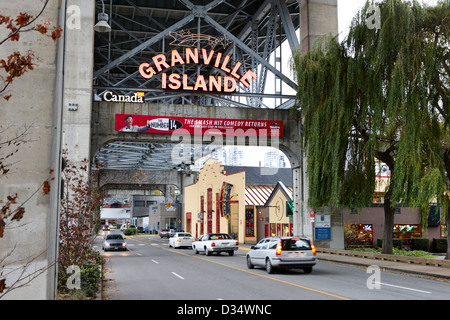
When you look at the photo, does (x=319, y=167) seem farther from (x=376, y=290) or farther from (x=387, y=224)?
(x=376, y=290)

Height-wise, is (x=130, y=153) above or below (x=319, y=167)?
above

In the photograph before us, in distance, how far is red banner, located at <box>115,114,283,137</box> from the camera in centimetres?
3111

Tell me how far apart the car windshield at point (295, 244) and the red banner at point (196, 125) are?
549 inches

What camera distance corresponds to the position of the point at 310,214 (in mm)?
32188

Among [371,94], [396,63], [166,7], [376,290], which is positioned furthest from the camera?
[166,7]

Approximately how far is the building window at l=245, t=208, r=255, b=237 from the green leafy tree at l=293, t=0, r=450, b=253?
79.7 ft

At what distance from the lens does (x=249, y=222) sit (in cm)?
5075

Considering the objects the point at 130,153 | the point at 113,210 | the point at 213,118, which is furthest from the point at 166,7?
the point at 113,210

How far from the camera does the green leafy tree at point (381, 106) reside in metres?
21.0

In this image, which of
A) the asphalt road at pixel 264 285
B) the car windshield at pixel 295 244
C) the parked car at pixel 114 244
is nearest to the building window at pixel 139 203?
the parked car at pixel 114 244

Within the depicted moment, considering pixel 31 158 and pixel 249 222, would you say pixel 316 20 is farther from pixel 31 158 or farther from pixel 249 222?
pixel 31 158

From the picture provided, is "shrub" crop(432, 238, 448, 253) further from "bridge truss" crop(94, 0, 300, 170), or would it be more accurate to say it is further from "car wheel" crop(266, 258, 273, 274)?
"car wheel" crop(266, 258, 273, 274)

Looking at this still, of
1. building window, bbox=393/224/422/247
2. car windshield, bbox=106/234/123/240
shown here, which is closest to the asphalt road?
car windshield, bbox=106/234/123/240

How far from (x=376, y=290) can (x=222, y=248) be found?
715 inches
